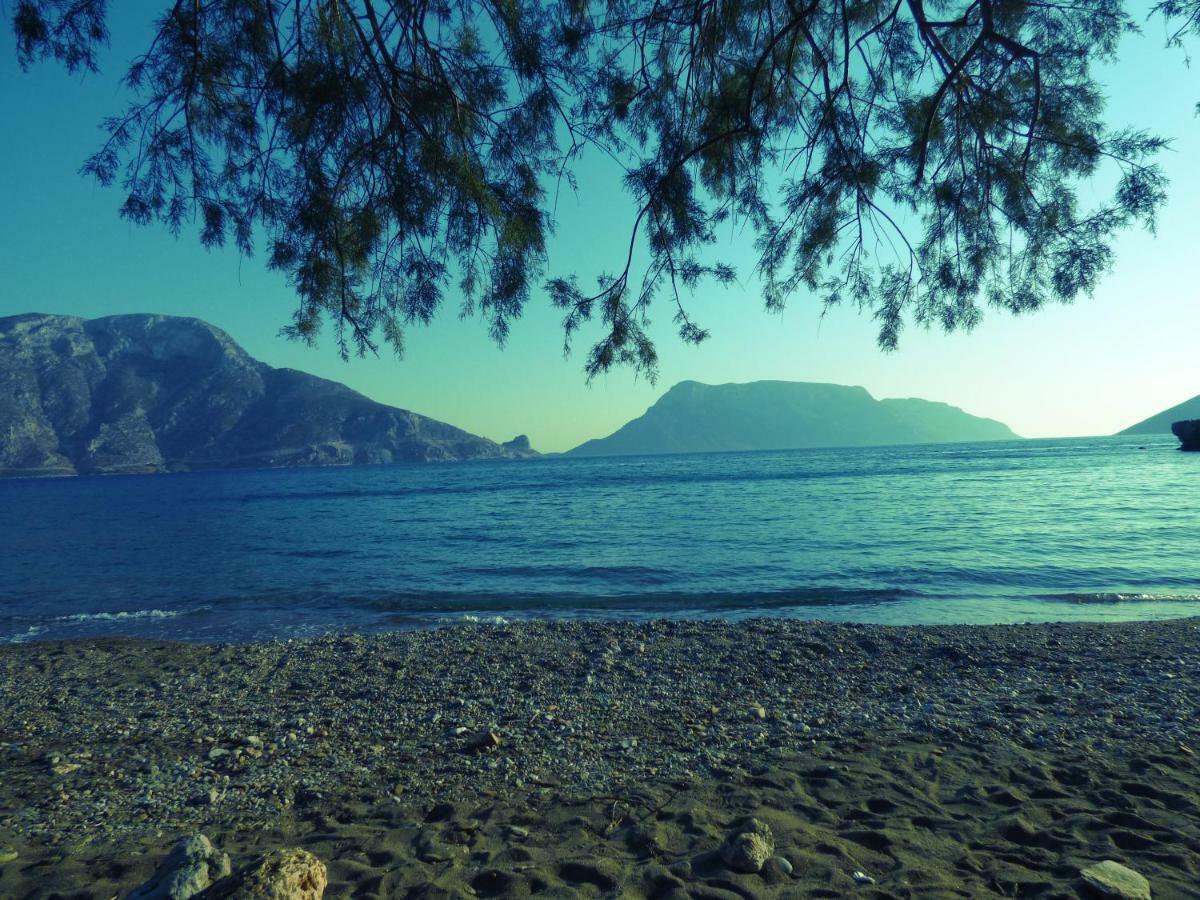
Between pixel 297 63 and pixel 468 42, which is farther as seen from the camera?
pixel 468 42

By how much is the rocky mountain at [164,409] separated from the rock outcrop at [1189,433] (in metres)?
155

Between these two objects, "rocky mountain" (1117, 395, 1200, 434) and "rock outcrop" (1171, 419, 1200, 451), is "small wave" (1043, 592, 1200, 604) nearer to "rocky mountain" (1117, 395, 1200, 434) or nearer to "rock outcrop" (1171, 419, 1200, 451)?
"rock outcrop" (1171, 419, 1200, 451)

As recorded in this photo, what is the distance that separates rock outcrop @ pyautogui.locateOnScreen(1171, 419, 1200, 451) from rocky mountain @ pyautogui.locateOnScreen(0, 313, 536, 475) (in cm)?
15546

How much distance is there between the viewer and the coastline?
321 cm

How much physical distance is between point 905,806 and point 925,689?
9.39 feet

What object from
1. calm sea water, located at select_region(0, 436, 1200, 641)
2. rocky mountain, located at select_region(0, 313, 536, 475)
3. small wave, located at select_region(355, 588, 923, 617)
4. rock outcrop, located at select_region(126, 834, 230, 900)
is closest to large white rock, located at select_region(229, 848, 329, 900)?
rock outcrop, located at select_region(126, 834, 230, 900)

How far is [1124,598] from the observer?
11633 millimetres

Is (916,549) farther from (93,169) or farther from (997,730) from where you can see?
(93,169)

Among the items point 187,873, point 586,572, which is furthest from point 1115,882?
point 586,572

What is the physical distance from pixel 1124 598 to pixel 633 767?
39.9 ft

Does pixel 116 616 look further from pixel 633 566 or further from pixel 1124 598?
pixel 1124 598

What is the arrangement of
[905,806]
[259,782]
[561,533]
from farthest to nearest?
1. [561,533]
2. [259,782]
3. [905,806]

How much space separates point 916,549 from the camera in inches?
703

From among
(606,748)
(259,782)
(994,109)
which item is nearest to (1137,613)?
(994,109)
